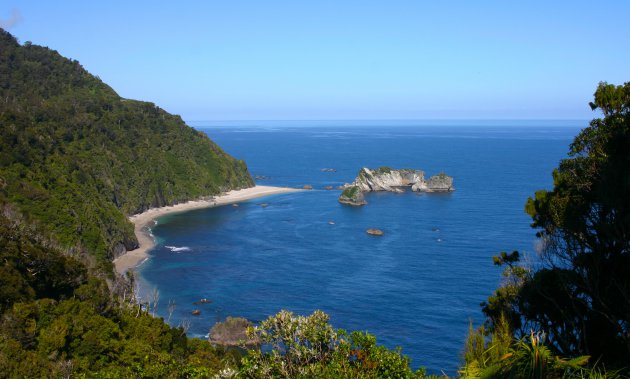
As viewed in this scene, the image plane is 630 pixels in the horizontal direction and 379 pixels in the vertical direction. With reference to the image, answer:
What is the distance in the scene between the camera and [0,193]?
64.2 meters

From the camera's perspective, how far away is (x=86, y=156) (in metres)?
108

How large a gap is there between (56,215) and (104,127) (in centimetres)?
5617

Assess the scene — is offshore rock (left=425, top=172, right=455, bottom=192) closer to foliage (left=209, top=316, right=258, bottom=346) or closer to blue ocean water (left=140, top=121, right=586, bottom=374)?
blue ocean water (left=140, top=121, right=586, bottom=374)

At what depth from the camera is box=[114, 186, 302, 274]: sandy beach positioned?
82.7 meters

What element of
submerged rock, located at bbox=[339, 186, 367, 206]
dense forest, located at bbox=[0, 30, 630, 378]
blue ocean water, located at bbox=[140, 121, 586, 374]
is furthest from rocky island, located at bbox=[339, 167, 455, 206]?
dense forest, located at bbox=[0, 30, 630, 378]

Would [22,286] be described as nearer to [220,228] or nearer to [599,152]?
[599,152]

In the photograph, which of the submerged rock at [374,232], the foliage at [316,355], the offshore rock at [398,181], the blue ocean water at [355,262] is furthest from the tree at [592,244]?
the offshore rock at [398,181]

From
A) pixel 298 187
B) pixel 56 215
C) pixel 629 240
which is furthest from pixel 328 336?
pixel 298 187

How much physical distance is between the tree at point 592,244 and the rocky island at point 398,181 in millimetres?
118349

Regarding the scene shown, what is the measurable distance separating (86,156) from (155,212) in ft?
62.9

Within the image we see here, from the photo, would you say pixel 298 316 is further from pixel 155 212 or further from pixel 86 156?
pixel 155 212

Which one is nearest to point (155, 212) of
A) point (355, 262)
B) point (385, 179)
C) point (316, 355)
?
point (355, 262)

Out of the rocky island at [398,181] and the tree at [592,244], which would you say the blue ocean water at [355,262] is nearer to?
the rocky island at [398,181]

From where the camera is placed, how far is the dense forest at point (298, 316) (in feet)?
53.6
